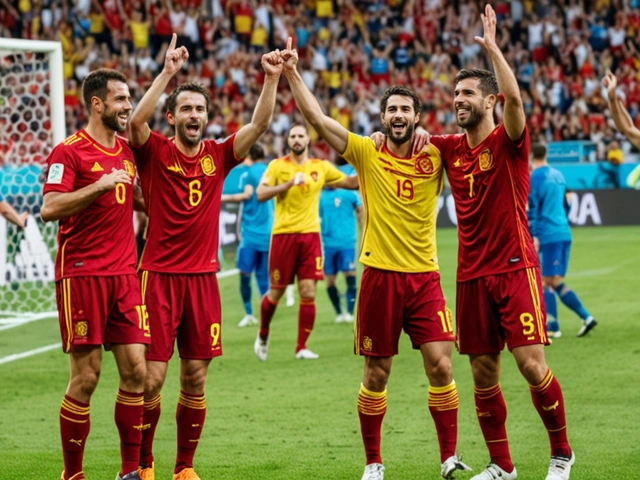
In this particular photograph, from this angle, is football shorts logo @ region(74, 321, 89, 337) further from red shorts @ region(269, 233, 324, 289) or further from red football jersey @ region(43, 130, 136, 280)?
red shorts @ region(269, 233, 324, 289)

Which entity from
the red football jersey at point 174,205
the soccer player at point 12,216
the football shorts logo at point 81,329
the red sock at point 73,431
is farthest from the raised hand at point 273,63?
the soccer player at point 12,216

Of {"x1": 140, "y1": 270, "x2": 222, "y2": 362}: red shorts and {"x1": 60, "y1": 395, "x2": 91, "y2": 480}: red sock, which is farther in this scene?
{"x1": 140, "y1": 270, "x2": 222, "y2": 362}: red shorts

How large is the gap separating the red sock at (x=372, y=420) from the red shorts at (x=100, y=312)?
148 cm

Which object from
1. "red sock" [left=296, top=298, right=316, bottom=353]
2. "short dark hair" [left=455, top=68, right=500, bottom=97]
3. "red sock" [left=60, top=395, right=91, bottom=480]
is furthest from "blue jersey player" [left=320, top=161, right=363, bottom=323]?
"red sock" [left=60, top=395, right=91, bottom=480]

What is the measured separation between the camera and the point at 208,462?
795cm

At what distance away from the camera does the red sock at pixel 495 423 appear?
23.2ft

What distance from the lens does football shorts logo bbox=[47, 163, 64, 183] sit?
6496 mm

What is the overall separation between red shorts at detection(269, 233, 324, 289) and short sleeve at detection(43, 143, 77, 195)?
18.9 ft

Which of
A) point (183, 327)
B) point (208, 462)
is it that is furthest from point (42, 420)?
point (183, 327)

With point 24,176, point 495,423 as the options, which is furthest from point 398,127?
point 24,176

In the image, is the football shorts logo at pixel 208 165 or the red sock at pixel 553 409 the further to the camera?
the football shorts logo at pixel 208 165

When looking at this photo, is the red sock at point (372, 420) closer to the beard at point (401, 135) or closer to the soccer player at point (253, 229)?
the beard at point (401, 135)

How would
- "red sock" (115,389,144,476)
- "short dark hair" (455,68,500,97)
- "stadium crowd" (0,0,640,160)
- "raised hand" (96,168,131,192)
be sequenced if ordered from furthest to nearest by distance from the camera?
"stadium crowd" (0,0,640,160) < "short dark hair" (455,68,500,97) < "red sock" (115,389,144,476) < "raised hand" (96,168,131,192)

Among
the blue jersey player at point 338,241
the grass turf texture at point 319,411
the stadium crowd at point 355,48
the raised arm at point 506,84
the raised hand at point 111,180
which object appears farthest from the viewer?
the stadium crowd at point 355,48
